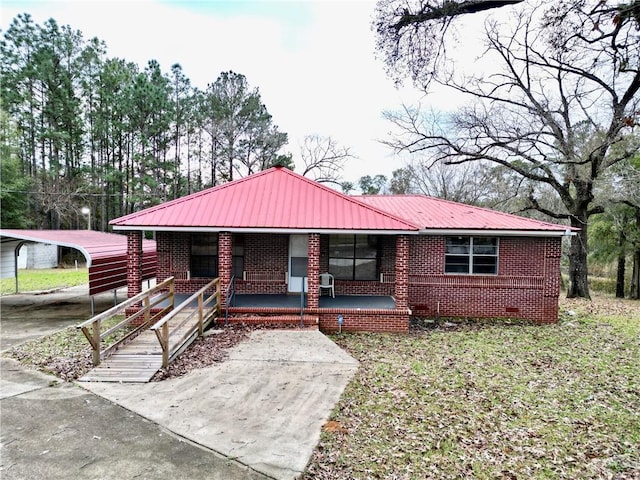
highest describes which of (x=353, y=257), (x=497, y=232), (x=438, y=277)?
(x=497, y=232)

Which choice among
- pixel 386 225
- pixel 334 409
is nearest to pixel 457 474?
pixel 334 409

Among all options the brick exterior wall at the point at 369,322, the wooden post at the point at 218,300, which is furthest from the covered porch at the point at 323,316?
the wooden post at the point at 218,300

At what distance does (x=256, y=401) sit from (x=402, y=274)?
5.75m

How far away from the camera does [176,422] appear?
487 centimetres

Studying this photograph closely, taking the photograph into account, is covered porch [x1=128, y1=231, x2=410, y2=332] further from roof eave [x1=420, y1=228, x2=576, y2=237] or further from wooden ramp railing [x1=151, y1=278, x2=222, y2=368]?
wooden ramp railing [x1=151, y1=278, x2=222, y2=368]

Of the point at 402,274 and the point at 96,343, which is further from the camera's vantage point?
the point at 402,274

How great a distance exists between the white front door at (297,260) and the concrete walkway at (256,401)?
396cm

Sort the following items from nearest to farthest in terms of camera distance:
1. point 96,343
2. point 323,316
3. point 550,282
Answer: point 96,343
point 323,316
point 550,282

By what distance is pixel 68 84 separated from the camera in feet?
92.4

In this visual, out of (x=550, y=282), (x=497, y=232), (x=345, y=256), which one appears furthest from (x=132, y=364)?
(x=550, y=282)

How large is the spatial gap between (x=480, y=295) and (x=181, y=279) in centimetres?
954

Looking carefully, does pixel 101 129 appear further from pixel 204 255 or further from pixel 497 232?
pixel 497 232

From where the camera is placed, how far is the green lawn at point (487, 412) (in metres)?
4.07

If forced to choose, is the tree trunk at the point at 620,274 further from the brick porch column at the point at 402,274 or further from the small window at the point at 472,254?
the brick porch column at the point at 402,274
